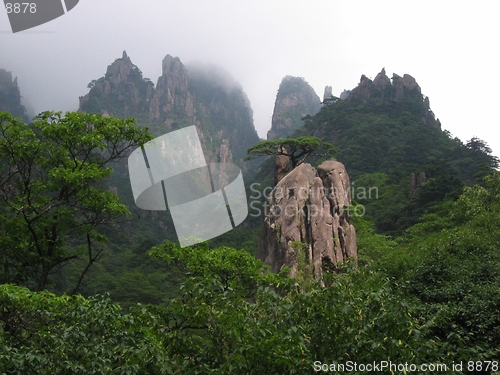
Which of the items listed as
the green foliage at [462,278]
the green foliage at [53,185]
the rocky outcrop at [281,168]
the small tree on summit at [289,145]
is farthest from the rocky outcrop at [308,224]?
the green foliage at [53,185]

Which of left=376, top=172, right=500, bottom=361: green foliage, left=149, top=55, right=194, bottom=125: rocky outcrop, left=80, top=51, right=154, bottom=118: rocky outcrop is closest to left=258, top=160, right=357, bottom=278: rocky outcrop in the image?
left=376, top=172, right=500, bottom=361: green foliage

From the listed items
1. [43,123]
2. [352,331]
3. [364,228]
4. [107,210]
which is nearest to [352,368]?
[352,331]

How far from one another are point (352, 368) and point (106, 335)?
245 centimetres

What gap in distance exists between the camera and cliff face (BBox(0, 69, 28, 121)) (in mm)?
77081

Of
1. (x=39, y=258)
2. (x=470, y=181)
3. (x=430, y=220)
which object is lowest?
(x=470, y=181)

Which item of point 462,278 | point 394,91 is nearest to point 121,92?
point 394,91

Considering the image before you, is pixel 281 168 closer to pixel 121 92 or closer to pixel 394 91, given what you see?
pixel 394 91

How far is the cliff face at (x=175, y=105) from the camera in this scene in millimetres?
78625

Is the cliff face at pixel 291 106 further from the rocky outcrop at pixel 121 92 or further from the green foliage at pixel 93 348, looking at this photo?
the green foliage at pixel 93 348

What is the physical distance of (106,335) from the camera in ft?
15.0

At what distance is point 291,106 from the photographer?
101250mm

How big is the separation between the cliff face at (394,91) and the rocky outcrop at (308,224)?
4467cm

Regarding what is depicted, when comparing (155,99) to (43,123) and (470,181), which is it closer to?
(470,181)

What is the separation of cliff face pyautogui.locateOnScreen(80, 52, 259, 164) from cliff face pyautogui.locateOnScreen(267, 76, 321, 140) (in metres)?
9.52
